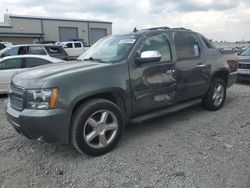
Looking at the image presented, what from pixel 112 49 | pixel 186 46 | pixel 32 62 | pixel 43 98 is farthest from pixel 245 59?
pixel 43 98

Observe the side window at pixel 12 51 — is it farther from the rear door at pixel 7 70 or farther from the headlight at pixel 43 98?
the headlight at pixel 43 98

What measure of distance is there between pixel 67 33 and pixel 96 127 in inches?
1626

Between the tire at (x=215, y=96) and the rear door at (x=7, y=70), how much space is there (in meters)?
5.54

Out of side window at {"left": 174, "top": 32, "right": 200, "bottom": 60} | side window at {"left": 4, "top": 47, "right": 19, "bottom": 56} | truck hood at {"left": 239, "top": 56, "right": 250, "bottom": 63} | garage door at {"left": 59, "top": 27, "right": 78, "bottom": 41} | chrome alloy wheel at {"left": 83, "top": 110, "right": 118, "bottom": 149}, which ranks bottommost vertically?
chrome alloy wheel at {"left": 83, "top": 110, "right": 118, "bottom": 149}

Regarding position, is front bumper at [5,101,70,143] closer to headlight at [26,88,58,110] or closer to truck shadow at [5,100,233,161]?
headlight at [26,88,58,110]

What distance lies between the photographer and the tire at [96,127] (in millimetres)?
3438

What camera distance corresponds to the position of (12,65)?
820cm

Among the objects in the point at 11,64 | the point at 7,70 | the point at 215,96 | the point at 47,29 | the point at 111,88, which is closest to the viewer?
the point at 111,88

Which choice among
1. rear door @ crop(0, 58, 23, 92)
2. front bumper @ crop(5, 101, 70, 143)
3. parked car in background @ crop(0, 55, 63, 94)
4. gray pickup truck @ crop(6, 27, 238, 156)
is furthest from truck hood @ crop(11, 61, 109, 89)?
rear door @ crop(0, 58, 23, 92)

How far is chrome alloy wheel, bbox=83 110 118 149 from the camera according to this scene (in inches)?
141

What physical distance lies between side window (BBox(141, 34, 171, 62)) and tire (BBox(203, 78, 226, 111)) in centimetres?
158

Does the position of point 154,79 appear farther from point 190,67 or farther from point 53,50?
point 53,50

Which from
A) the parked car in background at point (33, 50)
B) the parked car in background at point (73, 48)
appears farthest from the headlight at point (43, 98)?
the parked car in background at point (73, 48)

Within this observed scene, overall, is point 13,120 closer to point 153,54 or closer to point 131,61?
point 131,61
